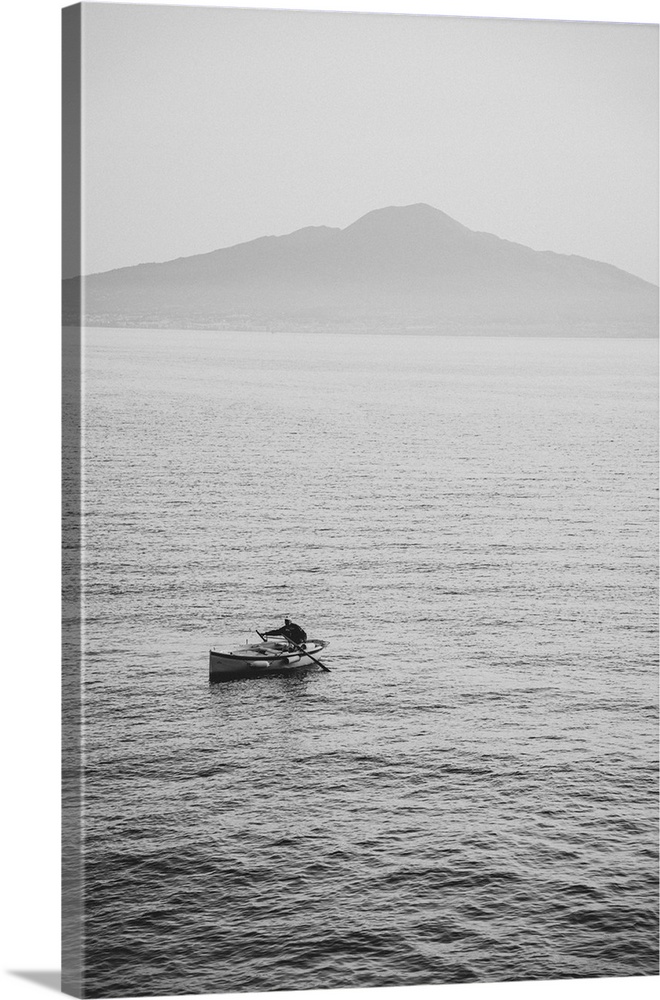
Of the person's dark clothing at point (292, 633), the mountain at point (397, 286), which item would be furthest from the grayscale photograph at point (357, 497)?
the person's dark clothing at point (292, 633)

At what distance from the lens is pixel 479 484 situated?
14.3 m

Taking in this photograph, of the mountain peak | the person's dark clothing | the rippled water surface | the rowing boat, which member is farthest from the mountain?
the rowing boat

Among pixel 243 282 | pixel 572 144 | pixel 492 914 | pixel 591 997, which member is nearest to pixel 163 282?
pixel 243 282

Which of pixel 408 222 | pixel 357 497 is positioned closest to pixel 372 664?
pixel 357 497

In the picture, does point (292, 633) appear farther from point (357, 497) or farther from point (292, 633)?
point (357, 497)

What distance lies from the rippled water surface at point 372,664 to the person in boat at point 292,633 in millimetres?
339

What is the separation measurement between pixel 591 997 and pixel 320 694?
5.86 metres

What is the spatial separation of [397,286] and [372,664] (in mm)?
4736

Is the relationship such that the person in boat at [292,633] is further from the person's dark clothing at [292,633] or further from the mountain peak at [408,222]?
the mountain peak at [408,222]

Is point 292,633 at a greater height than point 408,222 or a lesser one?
lesser

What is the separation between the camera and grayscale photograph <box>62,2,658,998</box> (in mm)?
10500

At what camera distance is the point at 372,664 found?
51.5 ft

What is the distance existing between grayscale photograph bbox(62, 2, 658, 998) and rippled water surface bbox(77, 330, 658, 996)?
0.05 metres

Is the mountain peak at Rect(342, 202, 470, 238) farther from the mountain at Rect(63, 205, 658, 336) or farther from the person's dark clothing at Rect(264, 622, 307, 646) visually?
the person's dark clothing at Rect(264, 622, 307, 646)
